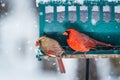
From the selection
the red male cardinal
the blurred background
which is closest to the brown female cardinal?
the red male cardinal

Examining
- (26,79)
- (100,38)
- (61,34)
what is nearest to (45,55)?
(61,34)

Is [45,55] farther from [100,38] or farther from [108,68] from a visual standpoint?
[108,68]

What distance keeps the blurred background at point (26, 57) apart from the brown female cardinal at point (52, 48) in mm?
768

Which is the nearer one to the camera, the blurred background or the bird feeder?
the bird feeder

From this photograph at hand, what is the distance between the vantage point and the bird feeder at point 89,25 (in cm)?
204

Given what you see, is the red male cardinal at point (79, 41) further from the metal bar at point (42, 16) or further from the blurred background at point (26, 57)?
the blurred background at point (26, 57)

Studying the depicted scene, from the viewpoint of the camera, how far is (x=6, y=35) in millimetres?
2924

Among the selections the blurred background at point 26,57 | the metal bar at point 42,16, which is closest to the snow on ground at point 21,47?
the blurred background at point 26,57

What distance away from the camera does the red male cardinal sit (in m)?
2.00

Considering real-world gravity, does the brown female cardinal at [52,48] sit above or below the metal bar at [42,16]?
below

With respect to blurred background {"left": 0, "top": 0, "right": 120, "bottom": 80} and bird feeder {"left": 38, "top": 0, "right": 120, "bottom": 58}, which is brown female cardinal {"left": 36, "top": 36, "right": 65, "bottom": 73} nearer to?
bird feeder {"left": 38, "top": 0, "right": 120, "bottom": 58}

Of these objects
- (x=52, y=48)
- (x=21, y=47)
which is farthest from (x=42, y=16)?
(x=21, y=47)

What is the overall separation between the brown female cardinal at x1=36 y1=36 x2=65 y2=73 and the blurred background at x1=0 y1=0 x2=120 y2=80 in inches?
30.3

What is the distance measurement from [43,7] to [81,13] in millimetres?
172
